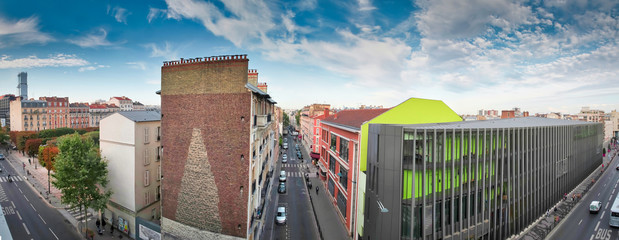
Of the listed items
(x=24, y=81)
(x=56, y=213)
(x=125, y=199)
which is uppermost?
(x=24, y=81)

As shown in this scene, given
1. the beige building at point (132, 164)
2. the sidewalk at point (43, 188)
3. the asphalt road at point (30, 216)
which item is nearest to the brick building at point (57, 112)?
the sidewalk at point (43, 188)

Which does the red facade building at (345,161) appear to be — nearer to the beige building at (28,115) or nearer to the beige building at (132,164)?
the beige building at (132,164)

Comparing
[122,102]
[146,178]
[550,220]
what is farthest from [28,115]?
[550,220]

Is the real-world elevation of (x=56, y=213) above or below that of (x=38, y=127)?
below

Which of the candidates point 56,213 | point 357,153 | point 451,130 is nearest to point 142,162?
point 56,213

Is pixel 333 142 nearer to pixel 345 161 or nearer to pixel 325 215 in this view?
pixel 345 161

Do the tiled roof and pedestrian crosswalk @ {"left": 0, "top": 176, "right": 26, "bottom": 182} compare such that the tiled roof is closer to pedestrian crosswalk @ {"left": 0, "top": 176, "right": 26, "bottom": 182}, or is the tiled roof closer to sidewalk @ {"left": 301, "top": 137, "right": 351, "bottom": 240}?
sidewalk @ {"left": 301, "top": 137, "right": 351, "bottom": 240}

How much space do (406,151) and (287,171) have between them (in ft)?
134

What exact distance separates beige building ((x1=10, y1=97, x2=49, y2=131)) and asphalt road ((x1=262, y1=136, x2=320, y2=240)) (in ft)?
330

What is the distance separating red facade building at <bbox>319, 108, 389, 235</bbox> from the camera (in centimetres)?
2770

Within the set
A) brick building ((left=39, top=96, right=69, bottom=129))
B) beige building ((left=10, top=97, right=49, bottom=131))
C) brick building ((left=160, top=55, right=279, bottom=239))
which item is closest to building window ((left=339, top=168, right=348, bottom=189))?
brick building ((left=160, top=55, right=279, bottom=239))

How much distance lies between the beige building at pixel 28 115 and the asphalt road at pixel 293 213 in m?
101

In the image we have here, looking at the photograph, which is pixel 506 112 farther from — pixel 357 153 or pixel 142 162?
pixel 142 162

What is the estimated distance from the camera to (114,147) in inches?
1102
